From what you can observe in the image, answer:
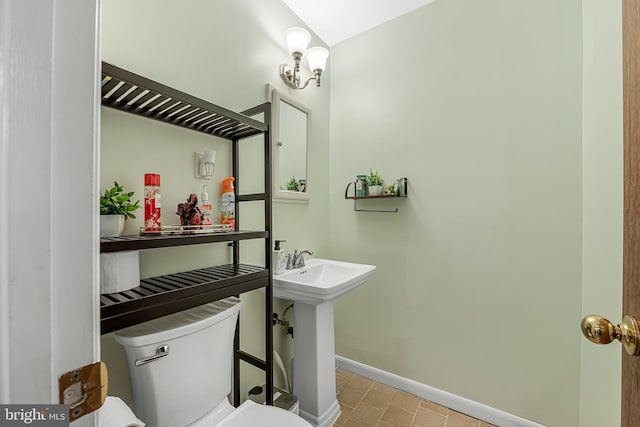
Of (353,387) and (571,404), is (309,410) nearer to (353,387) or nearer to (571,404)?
(353,387)

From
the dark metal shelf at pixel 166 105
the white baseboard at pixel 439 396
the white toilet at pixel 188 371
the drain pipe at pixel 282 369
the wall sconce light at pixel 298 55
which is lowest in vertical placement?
the white baseboard at pixel 439 396

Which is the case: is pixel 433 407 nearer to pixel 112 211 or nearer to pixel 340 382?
pixel 340 382

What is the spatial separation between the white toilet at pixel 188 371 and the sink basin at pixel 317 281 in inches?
12.6

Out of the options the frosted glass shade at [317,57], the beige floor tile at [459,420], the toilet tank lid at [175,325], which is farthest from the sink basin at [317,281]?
the frosted glass shade at [317,57]

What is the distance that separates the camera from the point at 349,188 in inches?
83.0

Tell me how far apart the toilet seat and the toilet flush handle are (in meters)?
0.37

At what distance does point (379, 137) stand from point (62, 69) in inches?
73.0

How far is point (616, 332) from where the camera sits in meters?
0.50

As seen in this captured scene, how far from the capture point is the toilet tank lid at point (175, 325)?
2.76ft

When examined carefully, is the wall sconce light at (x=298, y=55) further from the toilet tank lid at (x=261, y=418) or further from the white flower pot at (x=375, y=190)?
the toilet tank lid at (x=261, y=418)

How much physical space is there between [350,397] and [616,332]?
5.43 feet

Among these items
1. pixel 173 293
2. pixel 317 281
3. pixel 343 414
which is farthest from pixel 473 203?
pixel 173 293

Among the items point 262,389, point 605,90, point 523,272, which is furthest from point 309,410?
point 605,90

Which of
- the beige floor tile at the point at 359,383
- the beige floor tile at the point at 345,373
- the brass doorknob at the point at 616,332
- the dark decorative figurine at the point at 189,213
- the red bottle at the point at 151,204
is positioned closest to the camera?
the brass doorknob at the point at 616,332
